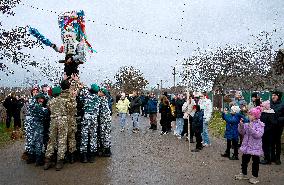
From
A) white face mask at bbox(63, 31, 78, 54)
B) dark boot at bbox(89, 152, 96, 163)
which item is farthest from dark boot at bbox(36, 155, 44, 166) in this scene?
white face mask at bbox(63, 31, 78, 54)

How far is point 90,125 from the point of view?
8.99 metres

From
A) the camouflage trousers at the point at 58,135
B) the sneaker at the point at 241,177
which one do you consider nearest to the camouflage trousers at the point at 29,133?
the camouflage trousers at the point at 58,135

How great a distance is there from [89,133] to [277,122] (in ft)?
16.0

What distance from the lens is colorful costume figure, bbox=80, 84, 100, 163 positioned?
8828 millimetres

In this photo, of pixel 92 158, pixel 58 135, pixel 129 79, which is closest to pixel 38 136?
pixel 58 135

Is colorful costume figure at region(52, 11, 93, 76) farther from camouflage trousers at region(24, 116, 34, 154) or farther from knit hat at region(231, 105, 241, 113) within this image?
knit hat at region(231, 105, 241, 113)

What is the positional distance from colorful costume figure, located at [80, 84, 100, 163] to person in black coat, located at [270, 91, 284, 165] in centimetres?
468

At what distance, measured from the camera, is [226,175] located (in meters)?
7.75

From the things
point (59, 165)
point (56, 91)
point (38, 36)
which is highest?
point (38, 36)

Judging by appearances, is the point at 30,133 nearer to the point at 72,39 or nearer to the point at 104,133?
the point at 104,133

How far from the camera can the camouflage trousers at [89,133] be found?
28.9ft

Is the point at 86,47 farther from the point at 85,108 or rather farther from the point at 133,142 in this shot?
the point at 133,142

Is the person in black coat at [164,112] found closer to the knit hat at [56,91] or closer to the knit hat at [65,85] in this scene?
the knit hat at [65,85]

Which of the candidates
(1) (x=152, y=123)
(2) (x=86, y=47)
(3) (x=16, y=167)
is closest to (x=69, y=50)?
(2) (x=86, y=47)
